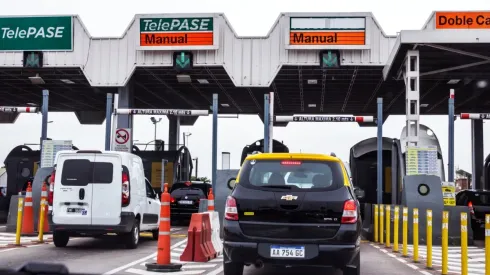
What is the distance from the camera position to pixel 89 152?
13641 mm

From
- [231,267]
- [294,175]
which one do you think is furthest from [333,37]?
[231,267]

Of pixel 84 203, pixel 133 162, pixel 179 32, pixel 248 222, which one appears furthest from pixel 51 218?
pixel 179 32

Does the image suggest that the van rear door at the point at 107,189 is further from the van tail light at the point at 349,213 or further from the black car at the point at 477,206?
the black car at the point at 477,206

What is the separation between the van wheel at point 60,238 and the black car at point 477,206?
11401 mm

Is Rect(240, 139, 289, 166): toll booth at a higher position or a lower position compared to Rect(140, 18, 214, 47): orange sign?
lower

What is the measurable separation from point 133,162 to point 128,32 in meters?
13.5

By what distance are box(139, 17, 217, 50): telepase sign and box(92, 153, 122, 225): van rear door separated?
481 inches

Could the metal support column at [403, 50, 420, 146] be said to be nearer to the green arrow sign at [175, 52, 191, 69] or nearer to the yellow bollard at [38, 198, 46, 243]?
the green arrow sign at [175, 52, 191, 69]

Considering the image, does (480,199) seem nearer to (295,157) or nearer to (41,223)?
(41,223)

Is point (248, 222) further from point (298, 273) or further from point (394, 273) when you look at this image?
point (394, 273)

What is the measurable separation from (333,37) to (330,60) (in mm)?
867

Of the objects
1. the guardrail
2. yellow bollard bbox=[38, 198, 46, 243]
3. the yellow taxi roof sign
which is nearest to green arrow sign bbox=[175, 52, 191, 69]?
the guardrail

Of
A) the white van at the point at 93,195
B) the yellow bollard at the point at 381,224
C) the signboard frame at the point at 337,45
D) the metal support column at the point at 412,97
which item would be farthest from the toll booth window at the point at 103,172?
the signboard frame at the point at 337,45

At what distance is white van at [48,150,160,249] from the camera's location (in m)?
13.3
